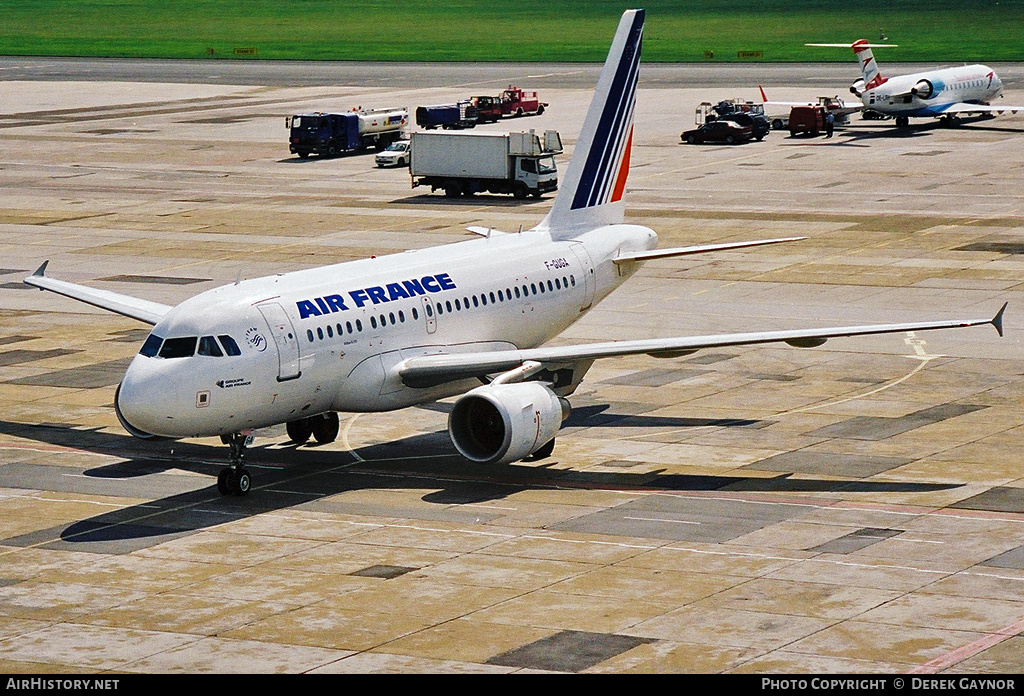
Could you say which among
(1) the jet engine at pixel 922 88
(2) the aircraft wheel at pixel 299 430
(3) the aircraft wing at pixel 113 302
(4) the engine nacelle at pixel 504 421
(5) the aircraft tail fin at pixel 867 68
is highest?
(5) the aircraft tail fin at pixel 867 68

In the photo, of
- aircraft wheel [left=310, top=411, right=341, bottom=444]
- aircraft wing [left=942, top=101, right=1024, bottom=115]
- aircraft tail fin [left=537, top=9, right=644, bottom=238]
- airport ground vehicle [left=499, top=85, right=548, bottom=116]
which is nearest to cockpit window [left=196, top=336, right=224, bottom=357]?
aircraft wheel [left=310, top=411, right=341, bottom=444]

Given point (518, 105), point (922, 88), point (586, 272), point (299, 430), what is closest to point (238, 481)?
point (299, 430)

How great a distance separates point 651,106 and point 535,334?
103 m

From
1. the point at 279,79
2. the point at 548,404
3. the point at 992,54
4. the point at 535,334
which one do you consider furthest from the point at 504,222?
the point at 992,54

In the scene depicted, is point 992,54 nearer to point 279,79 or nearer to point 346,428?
A: point 279,79

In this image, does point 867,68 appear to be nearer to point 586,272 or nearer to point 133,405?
point 586,272

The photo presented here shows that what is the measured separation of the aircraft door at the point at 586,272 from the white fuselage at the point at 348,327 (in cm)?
5

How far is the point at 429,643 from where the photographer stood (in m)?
29.7

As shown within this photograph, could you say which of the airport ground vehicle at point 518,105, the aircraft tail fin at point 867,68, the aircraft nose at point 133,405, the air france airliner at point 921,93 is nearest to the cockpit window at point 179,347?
the aircraft nose at point 133,405

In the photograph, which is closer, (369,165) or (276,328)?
(276,328)

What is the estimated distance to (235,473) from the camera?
40.7m

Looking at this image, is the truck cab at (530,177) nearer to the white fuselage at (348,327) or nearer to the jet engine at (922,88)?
the jet engine at (922,88)

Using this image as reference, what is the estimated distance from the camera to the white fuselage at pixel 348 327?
129 feet
